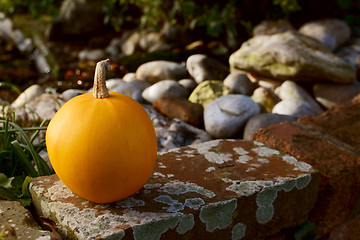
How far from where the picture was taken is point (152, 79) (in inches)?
139

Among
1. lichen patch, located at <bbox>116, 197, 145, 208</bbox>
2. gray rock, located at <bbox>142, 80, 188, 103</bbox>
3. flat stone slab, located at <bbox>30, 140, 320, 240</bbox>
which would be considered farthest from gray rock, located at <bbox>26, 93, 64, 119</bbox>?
lichen patch, located at <bbox>116, 197, 145, 208</bbox>

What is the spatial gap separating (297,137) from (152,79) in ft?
A: 5.93

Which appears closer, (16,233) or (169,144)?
(16,233)

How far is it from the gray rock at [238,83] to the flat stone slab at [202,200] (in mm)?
1375

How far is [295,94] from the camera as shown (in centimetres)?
321

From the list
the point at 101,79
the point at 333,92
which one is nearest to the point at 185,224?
the point at 101,79

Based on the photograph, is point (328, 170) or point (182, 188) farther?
point (328, 170)

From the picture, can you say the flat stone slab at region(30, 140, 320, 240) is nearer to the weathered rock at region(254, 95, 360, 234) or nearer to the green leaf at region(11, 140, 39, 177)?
the weathered rock at region(254, 95, 360, 234)

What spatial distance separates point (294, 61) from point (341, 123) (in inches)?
A: 40.7

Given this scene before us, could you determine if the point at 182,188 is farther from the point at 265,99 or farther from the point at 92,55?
the point at 92,55

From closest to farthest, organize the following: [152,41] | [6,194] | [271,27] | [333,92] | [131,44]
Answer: [6,194] → [333,92] → [271,27] → [152,41] → [131,44]

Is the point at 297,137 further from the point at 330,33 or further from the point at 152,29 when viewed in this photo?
the point at 152,29

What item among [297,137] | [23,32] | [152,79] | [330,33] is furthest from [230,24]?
[23,32]

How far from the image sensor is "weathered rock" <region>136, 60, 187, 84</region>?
349 centimetres
